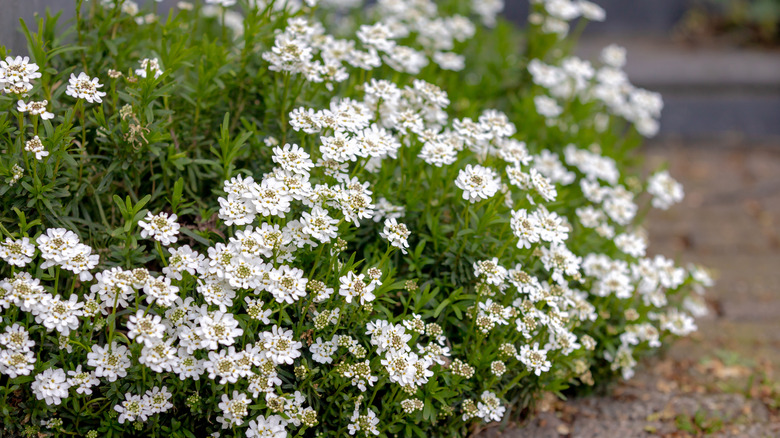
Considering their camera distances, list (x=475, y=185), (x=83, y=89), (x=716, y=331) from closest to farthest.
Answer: (x=83, y=89), (x=475, y=185), (x=716, y=331)

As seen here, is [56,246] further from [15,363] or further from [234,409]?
[234,409]

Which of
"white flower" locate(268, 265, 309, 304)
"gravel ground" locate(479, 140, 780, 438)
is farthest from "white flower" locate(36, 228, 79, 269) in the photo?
"gravel ground" locate(479, 140, 780, 438)

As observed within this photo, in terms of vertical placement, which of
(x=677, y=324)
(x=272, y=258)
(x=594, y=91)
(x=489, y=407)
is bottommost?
(x=272, y=258)

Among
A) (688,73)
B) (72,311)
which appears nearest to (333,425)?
(72,311)

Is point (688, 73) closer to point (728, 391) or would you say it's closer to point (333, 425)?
point (728, 391)

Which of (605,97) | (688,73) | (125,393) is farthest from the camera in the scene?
(688,73)

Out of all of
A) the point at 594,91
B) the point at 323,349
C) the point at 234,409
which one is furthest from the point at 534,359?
the point at 594,91

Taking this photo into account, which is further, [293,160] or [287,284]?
[293,160]

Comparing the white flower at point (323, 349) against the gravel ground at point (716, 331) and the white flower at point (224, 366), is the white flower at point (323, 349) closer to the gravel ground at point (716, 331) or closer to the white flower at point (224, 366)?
the white flower at point (224, 366)
